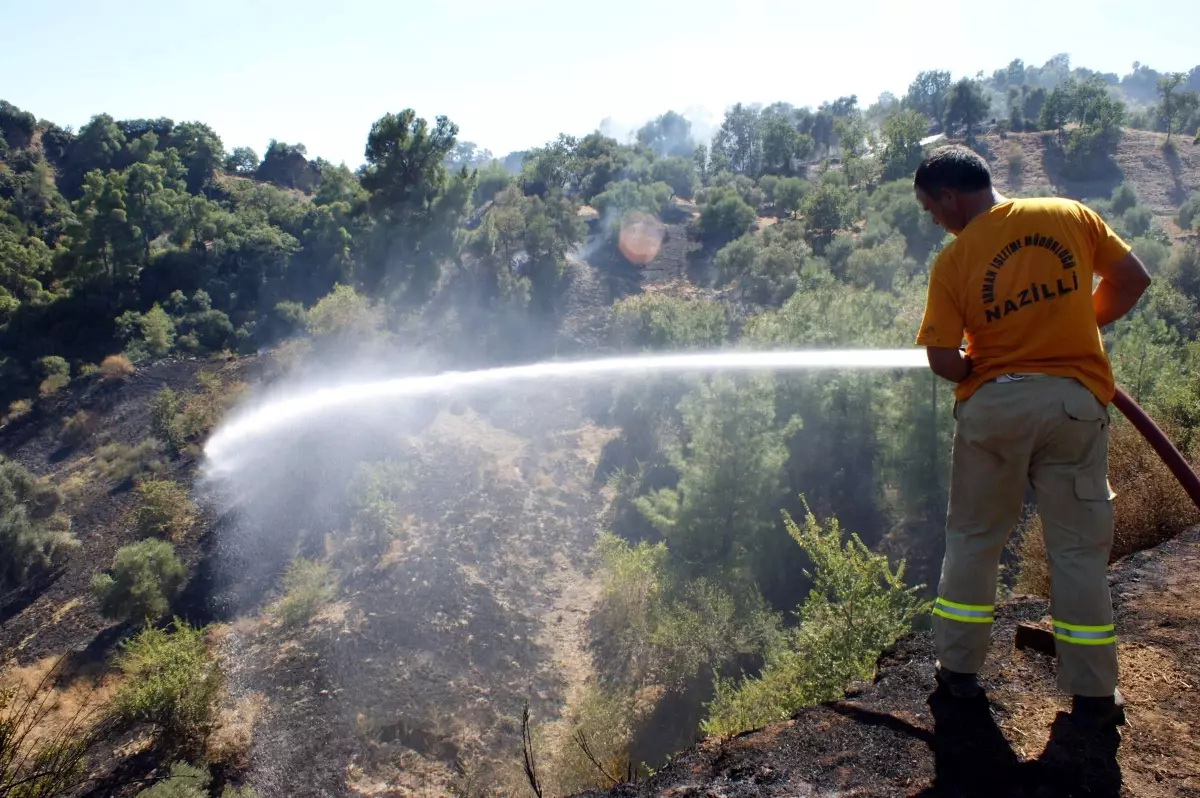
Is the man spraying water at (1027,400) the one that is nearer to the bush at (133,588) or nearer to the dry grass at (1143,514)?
the dry grass at (1143,514)

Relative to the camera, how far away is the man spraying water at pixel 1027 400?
8.33 feet

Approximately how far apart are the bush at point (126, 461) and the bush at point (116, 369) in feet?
14.0

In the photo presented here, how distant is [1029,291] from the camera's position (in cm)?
259

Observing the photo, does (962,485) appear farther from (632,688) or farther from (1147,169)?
A: (1147,169)

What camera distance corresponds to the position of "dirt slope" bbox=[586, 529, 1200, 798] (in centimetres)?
242

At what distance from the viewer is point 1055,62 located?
172m

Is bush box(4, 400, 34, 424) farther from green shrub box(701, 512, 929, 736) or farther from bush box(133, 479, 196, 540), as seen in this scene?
green shrub box(701, 512, 929, 736)

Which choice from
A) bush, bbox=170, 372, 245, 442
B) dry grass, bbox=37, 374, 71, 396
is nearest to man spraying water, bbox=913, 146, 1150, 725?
bush, bbox=170, 372, 245, 442

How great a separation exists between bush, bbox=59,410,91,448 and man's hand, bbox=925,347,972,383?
2168cm

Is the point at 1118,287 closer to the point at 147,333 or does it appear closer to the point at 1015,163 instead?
the point at 147,333

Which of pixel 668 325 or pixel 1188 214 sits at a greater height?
pixel 1188 214

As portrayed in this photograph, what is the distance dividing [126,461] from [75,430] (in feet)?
11.4

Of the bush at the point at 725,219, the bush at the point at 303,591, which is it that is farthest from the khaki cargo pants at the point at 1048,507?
the bush at the point at 725,219

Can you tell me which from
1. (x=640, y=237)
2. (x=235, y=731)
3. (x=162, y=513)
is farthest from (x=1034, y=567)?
(x=640, y=237)
